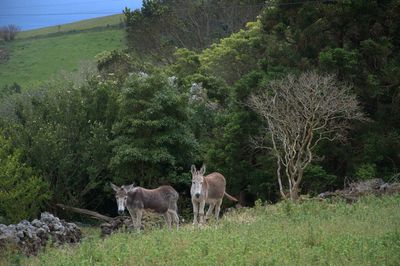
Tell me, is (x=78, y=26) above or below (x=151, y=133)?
above

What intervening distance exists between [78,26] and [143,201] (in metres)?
79.9

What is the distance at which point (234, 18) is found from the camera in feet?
191

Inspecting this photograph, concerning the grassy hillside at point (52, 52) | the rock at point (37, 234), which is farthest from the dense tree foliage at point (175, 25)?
the rock at point (37, 234)

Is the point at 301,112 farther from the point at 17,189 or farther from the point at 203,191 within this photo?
the point at 17,189

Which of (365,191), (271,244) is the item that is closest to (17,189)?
(365,191)

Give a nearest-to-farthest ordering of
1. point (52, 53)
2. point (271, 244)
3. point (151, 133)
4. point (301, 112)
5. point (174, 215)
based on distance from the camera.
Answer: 1. point (271, 244)
2. point (174, 215)
3. point (301, 112)
4. point (151, 133)
5. point (52, 53)

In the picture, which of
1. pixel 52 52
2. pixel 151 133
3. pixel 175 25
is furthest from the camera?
pixel 52 52

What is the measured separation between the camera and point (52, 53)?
83125 mm

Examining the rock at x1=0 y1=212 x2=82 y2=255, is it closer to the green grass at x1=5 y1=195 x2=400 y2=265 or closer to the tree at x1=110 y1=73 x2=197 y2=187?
the green grass at x1=5 y1=195 x2=400 y2=265

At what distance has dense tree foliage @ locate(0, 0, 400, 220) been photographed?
1077 inches

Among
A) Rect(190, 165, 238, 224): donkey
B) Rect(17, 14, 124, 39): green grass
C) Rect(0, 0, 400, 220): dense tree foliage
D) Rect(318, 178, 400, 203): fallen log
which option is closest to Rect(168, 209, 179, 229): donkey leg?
Rect(190, 165, 238, 224): donkey

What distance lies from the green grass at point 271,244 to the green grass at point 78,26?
78.9m

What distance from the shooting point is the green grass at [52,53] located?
252 ft

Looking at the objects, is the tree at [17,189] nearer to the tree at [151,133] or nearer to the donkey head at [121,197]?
the tree at [151,133]
